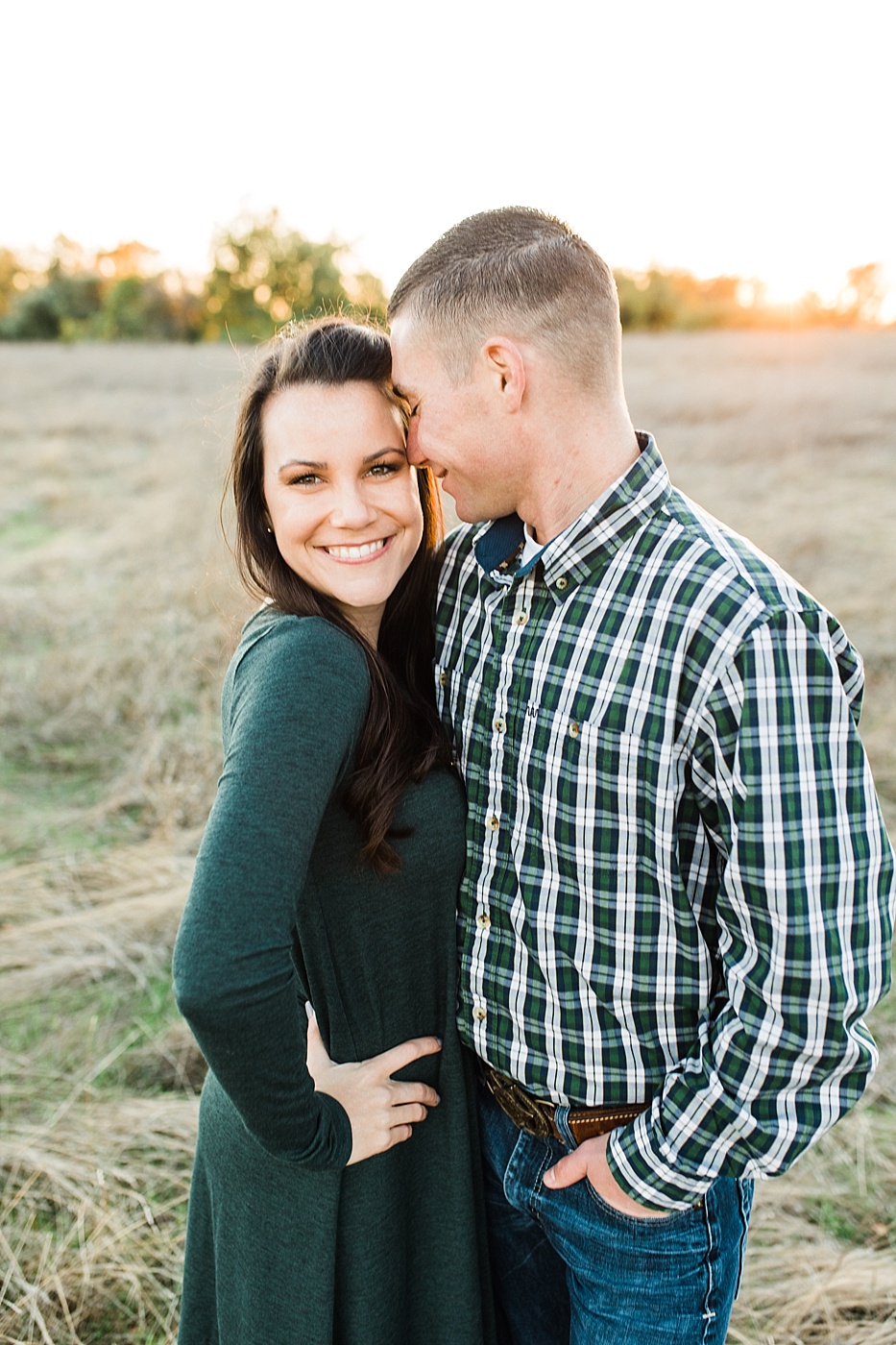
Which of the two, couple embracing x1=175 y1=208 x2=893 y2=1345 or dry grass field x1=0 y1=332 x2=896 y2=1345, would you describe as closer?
couple embracing x1=175 y1=208 x2=893 y2=1345

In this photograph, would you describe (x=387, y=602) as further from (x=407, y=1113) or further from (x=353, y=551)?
(x=407, y=1113)

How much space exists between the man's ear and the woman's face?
23 cm

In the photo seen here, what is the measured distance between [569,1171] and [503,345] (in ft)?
4.13

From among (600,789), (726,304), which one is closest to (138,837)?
(600,789)

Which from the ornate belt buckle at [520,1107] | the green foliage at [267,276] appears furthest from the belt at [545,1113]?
the green foliage at [267,276]

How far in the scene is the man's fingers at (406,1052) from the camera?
1.52 meters

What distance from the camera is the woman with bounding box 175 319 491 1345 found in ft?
4.23

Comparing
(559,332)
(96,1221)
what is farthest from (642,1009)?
(96,1221)

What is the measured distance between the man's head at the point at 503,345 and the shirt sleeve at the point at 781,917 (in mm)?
527

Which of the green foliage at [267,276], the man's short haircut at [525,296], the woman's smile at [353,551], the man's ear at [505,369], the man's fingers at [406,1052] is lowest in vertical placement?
the man's fingers at [406,1052]

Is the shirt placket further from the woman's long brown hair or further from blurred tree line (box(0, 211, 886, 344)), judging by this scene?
blurred tree line (box(0, 211, 886, 344))

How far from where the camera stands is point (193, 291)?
29.0 metres

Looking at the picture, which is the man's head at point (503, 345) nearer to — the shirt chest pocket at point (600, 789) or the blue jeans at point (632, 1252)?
the shirt chest pocket at point (600, 789)

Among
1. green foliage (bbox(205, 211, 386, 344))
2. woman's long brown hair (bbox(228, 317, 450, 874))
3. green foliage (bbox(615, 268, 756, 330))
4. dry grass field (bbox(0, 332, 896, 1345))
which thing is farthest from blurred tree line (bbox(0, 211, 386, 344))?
woman's long brown hair (bbox(228, 317, 450, 874))
